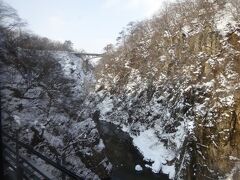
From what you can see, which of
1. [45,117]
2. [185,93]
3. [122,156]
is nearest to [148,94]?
[185,93]

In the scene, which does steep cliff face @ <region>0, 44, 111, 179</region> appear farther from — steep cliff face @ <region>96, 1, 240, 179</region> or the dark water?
steep cliff face @ <region>96, 1, 240, 179</region>

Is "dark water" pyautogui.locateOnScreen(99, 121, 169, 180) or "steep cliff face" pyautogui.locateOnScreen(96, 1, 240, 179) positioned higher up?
"steep cliff face" pyautogui.locateOnScreen(96, 1, 240, 179)

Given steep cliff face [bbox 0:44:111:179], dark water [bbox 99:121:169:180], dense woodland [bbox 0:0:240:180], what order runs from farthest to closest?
dark water [bbox 99:121:169:180] < dense woodland [bbox 0:0:240:180] < steep cliff face [bbox 0:44:111:179]

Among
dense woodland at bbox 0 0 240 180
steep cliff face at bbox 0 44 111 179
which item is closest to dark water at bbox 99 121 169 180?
A: dense woodland at bbox 0 0 240 180

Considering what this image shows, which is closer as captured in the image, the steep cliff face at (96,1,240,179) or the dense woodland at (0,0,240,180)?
the dense woodland at (0,0,240,180)

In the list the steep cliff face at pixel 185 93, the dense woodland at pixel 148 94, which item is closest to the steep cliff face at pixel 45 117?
the dense woodland at pixel 148 94

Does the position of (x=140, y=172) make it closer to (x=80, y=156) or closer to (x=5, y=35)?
(x=80, y=156)

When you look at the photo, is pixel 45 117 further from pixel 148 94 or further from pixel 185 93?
pixel 148 94
